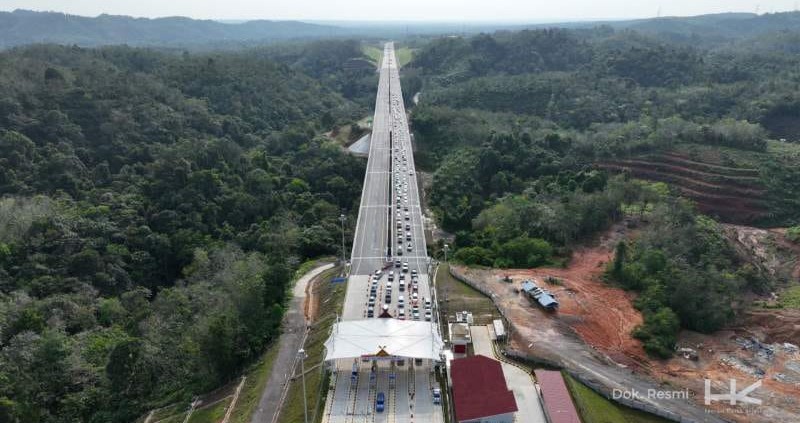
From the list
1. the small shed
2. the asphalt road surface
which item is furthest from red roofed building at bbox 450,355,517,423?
the asphalt road surface

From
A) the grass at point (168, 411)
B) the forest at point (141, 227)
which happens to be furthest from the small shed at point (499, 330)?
the grass at point (168, 411)

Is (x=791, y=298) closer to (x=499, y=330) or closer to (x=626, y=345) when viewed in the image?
(x=626, y=345)

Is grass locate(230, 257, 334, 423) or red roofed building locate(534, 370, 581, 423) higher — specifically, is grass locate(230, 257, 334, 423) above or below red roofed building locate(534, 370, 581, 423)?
below

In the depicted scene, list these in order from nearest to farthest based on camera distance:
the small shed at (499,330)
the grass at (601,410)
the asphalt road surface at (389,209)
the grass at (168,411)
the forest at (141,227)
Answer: the grass at (601,410) < the grass at (168,411) < the forest at (141,227) < the small shed at (499,330) < the asphalt road surface at (389,209)

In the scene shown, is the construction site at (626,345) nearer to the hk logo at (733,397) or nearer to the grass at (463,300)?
the hk logo at (733,397)

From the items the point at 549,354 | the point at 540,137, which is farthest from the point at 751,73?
the point at 549,354

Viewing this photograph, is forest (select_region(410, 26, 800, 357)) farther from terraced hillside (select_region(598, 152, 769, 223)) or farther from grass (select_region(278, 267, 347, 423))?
grass (select_region(278, 267, 347, 423))
